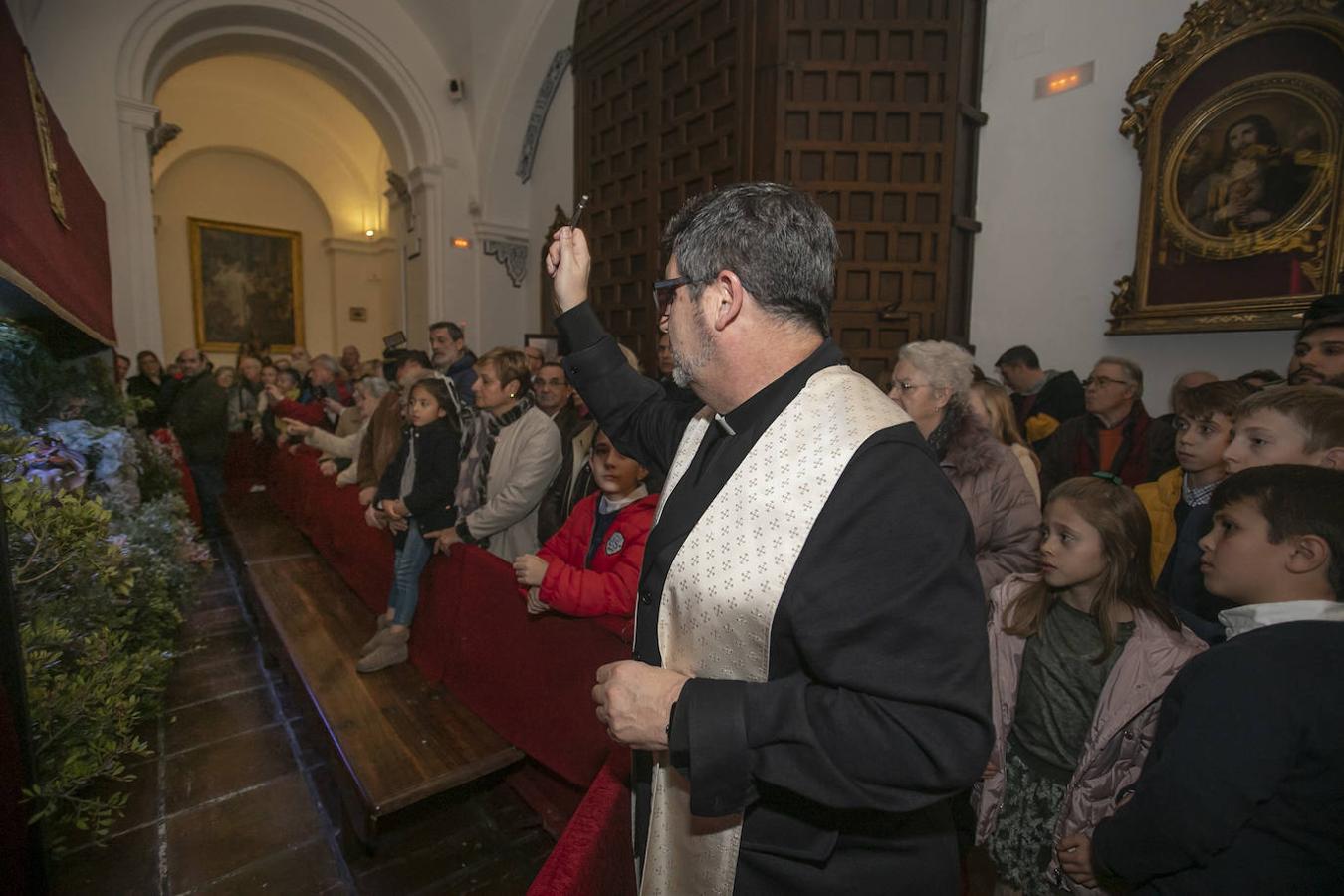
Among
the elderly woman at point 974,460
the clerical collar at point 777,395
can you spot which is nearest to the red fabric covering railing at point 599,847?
the clerical collar at point 777,395

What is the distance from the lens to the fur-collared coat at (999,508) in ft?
7.63

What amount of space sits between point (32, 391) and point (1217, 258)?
234 inches

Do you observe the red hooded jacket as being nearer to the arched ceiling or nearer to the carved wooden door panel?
the carved wooden door panel

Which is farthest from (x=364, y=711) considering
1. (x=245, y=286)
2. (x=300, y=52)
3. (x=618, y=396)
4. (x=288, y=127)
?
(x=288, y=127)

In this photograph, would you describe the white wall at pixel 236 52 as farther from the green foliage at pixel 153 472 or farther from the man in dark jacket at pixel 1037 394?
the man in dark jacket at pixel 1037 394

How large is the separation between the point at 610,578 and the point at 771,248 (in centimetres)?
142

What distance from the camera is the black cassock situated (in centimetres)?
80

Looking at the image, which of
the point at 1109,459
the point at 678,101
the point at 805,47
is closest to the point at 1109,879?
the point at 1109,459

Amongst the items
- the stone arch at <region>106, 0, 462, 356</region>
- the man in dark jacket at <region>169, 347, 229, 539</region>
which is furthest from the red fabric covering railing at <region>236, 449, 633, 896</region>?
the stone arch at <region>106, 0, 462, 356</region>

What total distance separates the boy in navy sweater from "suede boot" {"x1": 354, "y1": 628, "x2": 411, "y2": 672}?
285 centimetres

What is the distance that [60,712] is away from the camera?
68.3 inches

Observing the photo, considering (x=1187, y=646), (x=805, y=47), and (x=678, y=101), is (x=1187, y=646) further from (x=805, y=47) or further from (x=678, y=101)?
(x=678, y=101)

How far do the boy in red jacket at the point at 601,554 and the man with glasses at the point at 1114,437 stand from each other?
2.47 m

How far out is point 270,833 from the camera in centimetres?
235
